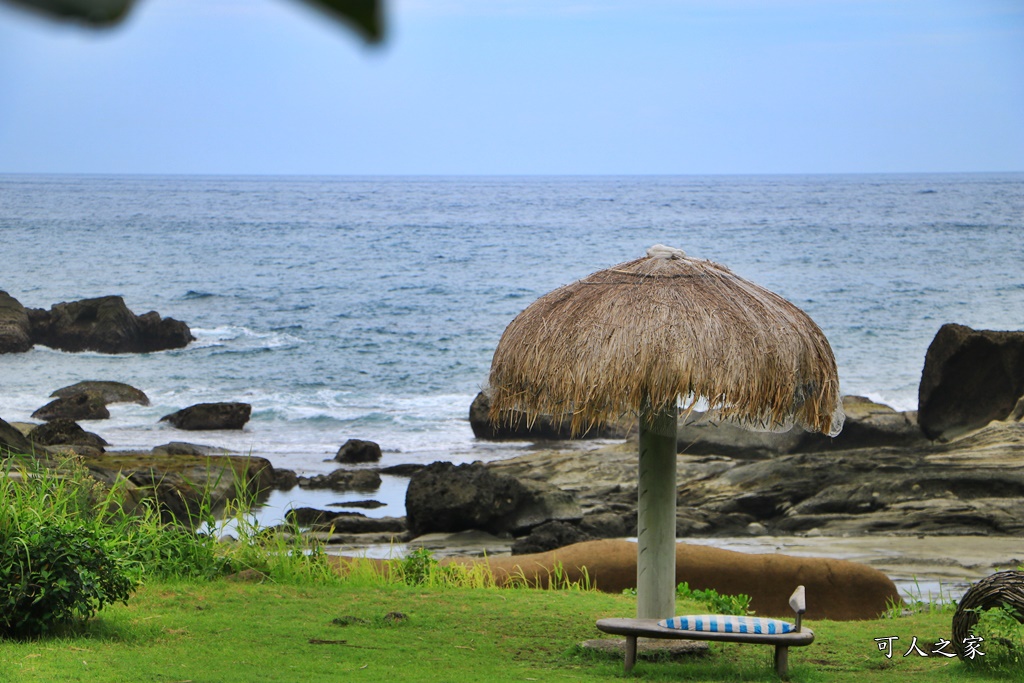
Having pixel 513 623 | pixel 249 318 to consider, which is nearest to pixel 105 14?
pixel 513 623

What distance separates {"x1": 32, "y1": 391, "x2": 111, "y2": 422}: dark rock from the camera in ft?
72.4

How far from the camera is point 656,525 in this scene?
6.52 meters

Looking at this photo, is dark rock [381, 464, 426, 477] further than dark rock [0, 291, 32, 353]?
No

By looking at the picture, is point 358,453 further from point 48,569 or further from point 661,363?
point 661,363

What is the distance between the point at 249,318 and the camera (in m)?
41.2

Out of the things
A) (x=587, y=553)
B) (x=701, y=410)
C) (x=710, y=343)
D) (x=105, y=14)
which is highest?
(x=105, y=14)

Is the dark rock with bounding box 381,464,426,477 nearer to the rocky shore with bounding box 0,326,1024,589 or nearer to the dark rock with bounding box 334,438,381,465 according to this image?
the rocky shore with bounding box 0,326,1024,589

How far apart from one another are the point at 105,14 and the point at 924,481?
14224mm

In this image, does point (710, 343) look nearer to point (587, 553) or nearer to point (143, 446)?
point (587, 553)

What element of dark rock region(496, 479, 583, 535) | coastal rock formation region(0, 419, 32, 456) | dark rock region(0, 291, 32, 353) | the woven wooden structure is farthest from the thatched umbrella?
dark rock region(0, 291, 32, 353)

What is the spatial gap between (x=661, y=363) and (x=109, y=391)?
2137 centimetres

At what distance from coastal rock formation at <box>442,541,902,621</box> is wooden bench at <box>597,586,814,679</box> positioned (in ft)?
9.61

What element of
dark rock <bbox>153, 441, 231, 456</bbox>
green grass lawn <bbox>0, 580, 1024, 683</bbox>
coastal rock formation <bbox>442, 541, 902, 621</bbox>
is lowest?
dark rock <bbox>153, 441, 231, 456</bbox>

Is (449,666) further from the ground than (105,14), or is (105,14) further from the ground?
(105,14)
